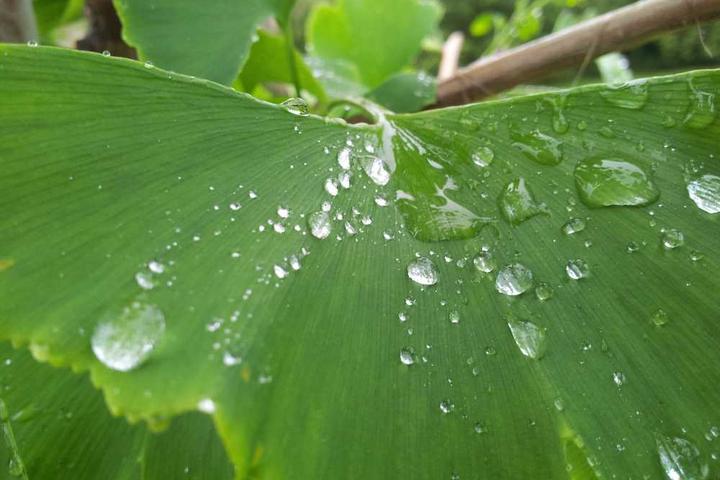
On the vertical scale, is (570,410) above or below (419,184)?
below

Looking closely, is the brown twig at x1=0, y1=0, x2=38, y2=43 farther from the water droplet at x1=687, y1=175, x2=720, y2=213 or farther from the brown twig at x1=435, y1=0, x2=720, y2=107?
the water droplet at x1=687, y1=175, x2=720, y2=213

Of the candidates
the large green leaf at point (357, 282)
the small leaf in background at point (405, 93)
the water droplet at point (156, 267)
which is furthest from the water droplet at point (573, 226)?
the small leaf in background at point (405, 93)

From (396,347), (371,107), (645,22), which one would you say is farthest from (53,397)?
(645,22)

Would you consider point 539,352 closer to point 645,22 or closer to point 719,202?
point 719,202

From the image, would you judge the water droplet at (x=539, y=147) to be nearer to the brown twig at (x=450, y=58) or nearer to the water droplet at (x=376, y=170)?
the water droplet at (x=376, y=170)

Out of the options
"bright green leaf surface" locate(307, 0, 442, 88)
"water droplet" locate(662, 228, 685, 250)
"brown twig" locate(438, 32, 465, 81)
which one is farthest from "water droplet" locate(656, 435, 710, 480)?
"bright green leaf surface" locate(307, 0, 442, 88)
